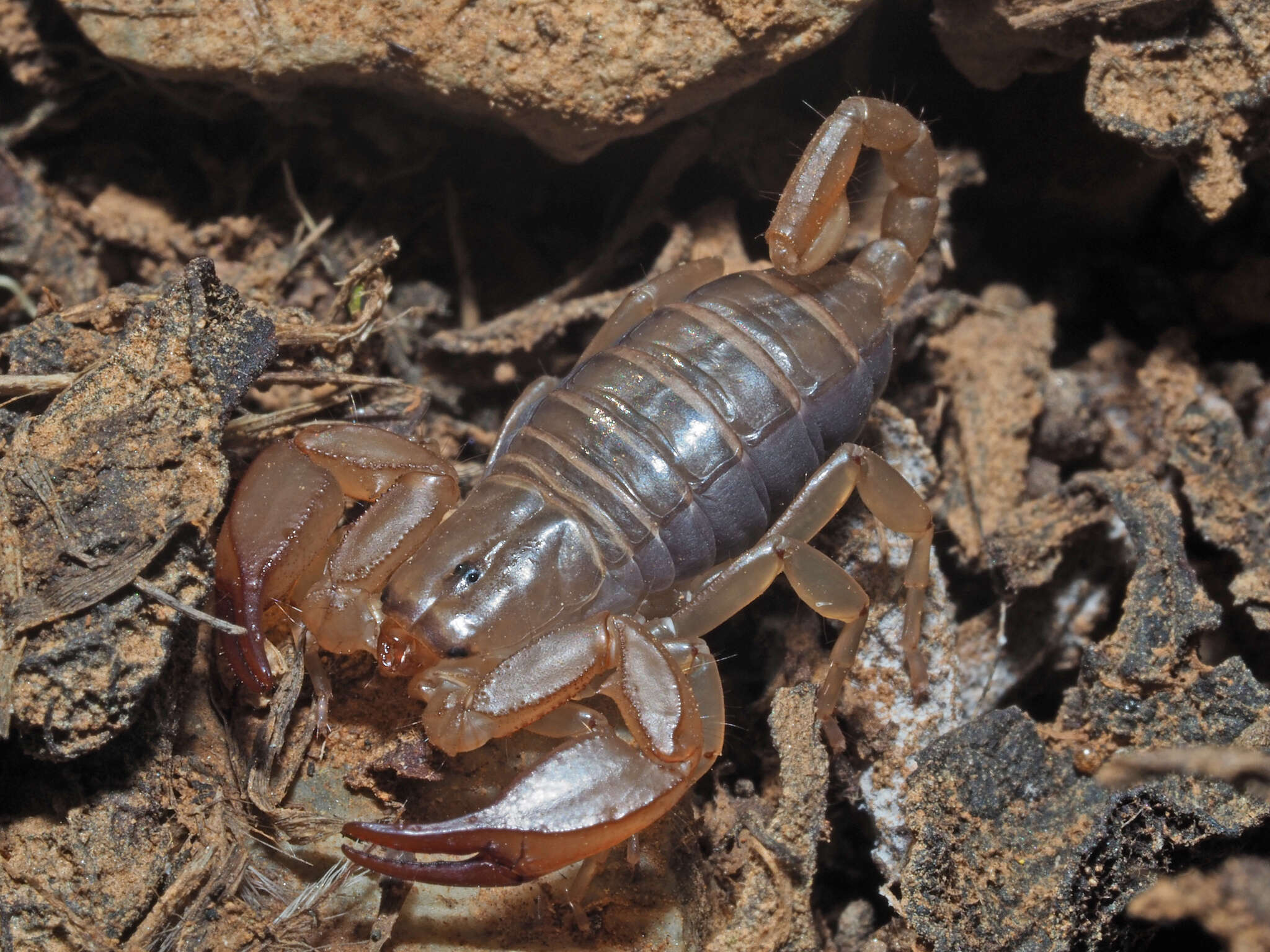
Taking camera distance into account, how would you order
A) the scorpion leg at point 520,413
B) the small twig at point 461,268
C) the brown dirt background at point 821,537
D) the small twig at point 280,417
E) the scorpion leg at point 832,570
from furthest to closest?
the small twig at point 461,268 → the scorpion leg at point 520,413 → the small twig at point 280,417 → the scorpion leg at point 832,570 → the brown dirt background at point 821,537

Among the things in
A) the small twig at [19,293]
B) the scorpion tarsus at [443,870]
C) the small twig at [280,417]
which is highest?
the small twig at [19,293]

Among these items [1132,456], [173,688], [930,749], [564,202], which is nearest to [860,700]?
[930,749]

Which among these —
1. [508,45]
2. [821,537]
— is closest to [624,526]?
[821,537]

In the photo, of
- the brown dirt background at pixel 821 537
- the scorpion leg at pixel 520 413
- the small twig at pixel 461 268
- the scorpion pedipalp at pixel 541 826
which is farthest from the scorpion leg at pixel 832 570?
the small twig at pixel 461 268

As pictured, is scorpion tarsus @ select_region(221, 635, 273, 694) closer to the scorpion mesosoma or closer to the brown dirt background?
the scorpion mesosoma

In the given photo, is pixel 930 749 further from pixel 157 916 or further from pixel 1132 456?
pixel 157 916

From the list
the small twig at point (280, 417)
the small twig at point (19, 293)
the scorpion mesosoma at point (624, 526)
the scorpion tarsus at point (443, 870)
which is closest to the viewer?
the scorpion tarsus at point (443, 870)

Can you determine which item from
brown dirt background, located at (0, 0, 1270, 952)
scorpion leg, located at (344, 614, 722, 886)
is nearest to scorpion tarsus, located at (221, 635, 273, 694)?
brown dirt background, located at (0, 0, 1270, 952)

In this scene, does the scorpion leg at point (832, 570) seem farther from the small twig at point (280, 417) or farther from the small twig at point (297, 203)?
the small twig at point (297, 203)
